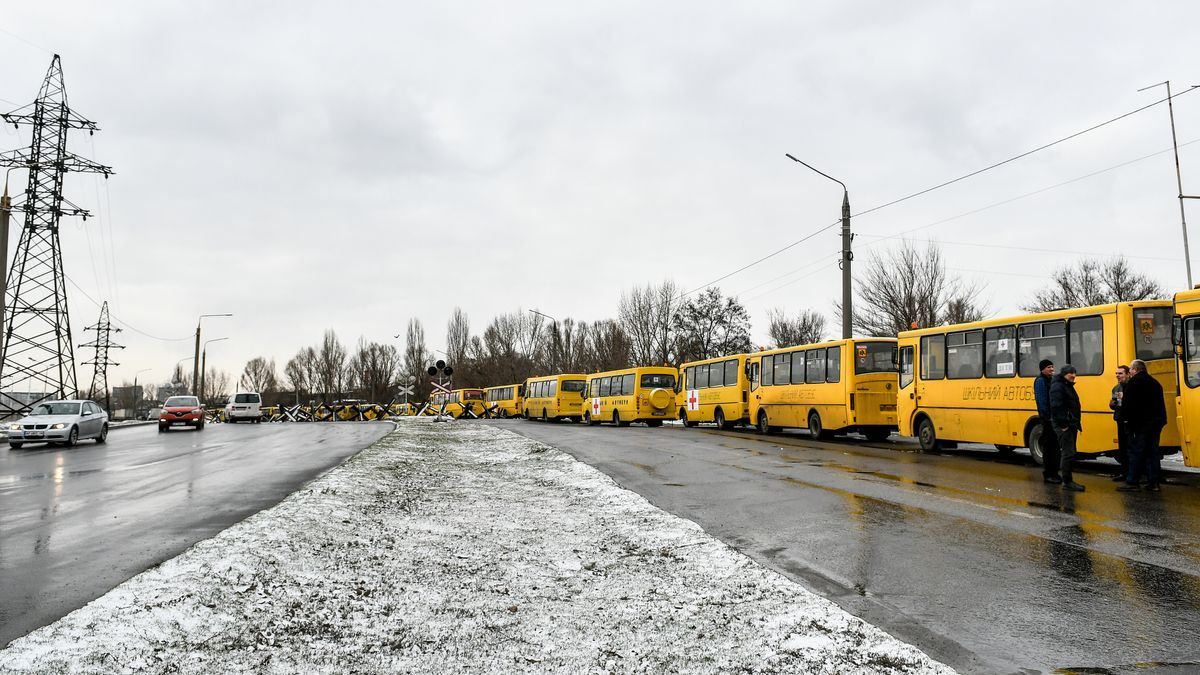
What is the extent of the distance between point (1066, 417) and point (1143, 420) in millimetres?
936

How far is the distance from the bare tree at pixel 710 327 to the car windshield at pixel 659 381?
78.9ft

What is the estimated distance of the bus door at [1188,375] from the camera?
1154 cm

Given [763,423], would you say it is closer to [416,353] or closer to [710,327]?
[710,327]

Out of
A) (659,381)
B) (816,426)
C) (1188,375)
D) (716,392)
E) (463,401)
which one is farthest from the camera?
(463,401)

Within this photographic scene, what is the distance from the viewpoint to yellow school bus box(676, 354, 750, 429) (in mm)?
30188

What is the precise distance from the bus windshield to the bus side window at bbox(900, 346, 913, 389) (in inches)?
109

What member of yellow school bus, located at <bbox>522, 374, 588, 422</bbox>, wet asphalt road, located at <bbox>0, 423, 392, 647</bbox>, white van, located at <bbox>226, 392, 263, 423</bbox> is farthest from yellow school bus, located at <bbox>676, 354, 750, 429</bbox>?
white van, located at <bbox>226, 392, 263, 423</bbox>

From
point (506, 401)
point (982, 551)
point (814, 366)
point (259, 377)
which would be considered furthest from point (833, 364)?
point (259, 377)

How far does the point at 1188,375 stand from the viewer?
38.7 feet

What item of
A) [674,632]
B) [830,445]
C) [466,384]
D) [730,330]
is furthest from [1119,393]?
[466,384]

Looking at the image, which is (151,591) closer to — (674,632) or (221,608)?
(221,608)

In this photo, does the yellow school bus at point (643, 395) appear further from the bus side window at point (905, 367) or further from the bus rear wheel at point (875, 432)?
the bus side window at point (905, 367)

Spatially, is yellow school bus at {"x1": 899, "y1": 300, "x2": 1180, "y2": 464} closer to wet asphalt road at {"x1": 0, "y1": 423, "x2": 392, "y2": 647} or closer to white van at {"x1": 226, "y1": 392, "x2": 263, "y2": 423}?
wet asphalt road at {"x1": 0, "y1": 423, "x2": 392, "y2": 647}

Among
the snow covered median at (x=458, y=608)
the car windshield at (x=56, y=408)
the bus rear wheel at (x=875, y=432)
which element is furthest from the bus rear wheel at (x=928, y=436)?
the car windshield at (x=56, y=408)
